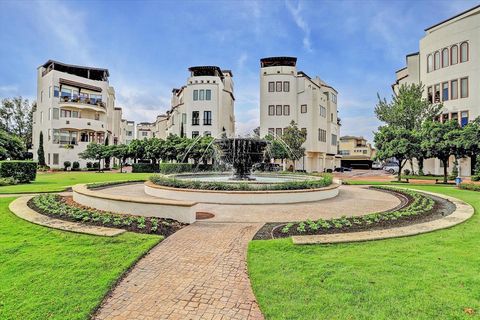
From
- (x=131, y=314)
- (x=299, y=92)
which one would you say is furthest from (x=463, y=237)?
(x=299, y=92)

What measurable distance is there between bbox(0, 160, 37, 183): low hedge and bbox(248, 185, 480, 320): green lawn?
21627 millimetres

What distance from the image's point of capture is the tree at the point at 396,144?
2638cm

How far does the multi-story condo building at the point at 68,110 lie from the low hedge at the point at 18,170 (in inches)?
1157

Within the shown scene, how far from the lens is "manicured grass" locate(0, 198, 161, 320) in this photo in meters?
3.89

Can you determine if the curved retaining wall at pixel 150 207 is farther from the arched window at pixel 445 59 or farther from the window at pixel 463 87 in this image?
the arched window at pixel 445 59

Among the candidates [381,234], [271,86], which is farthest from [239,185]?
[271,86]

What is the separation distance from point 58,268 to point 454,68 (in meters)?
43.7

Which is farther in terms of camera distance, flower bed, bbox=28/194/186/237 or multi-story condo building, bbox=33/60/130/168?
multi-story condo building, bbox=33/60/130/168

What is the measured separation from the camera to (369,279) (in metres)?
4.63

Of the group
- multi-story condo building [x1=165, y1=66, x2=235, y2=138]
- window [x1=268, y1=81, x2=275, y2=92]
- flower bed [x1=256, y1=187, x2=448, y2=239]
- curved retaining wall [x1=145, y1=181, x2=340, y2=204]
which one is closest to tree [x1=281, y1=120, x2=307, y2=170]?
window [x1=268, y1=81, x2=275, y2=92]

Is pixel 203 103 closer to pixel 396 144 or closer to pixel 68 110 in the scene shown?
pixel 68 110

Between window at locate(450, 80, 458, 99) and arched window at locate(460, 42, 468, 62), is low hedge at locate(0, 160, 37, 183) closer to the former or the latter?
window at locate(450, 80, 458, 99)

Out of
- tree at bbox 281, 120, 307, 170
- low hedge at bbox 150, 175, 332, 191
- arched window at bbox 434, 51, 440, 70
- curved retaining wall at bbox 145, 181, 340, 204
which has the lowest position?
curved retaining wall at bbox 145, 181, 340, 204

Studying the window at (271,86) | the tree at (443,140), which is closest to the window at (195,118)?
the window at (271,86)
